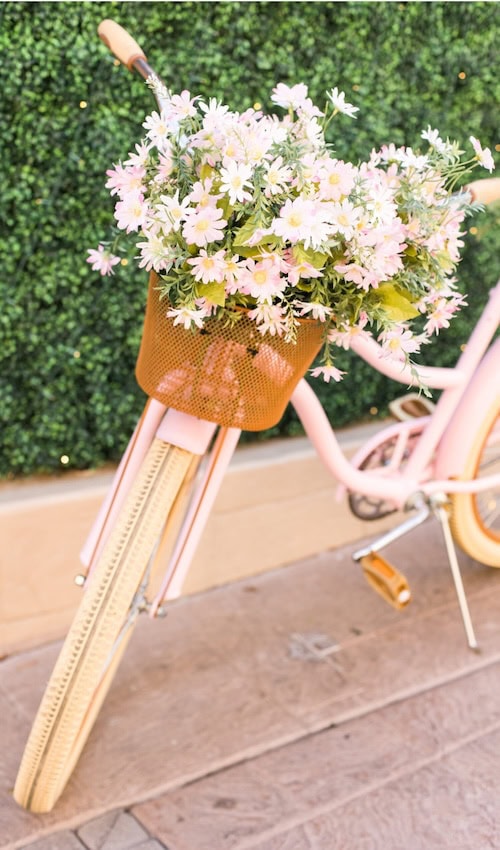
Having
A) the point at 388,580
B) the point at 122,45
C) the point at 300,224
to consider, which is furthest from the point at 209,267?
the point at 388,580

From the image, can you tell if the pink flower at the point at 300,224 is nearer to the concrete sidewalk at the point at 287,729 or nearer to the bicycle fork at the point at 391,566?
the bicycle fork at the point at 391,566

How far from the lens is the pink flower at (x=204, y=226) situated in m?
1.50

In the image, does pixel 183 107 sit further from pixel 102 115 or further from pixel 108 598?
pixel 102 115

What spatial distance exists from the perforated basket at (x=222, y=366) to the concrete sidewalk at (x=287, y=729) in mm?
890

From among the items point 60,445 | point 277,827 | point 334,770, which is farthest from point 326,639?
point 60,445

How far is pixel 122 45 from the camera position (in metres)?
1.96

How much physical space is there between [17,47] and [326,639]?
5.98 ft

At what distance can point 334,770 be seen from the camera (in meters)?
2.17

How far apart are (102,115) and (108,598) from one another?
137 cm

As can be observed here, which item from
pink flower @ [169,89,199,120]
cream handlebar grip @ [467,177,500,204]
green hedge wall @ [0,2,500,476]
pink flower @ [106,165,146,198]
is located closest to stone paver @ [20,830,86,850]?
green hedge wall @ [0,2,500,476]

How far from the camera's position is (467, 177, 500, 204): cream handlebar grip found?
1974mm

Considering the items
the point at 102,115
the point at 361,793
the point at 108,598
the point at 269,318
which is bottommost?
the point at 361,793

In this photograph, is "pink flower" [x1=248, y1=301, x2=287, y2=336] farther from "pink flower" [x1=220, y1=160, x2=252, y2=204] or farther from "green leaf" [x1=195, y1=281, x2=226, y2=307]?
"pink flower" [x1=220, y1=160, x2=252, y2=204]

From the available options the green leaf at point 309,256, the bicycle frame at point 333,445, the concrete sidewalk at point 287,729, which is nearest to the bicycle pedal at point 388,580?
the bicycle frame at point 333,445
